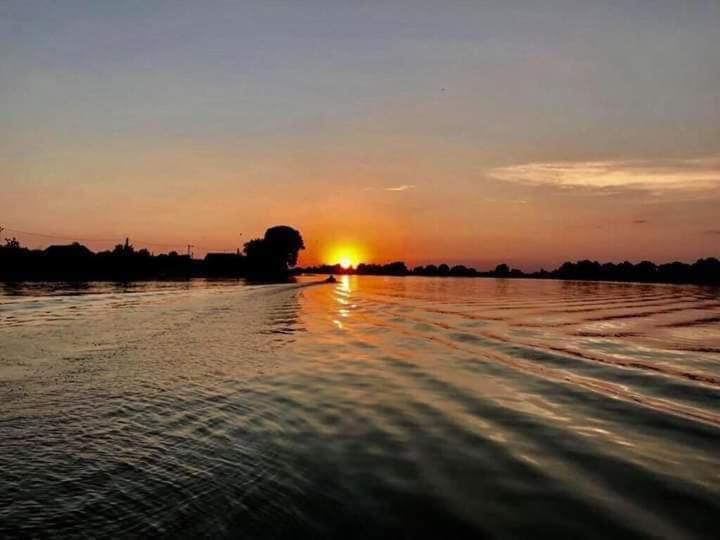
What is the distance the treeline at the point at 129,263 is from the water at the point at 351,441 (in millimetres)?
75497

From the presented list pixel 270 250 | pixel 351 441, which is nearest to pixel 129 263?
pixel 270 250

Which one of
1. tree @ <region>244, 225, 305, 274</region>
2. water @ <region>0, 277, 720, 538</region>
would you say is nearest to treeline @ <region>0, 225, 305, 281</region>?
tree @ <region>244, 225, 305, 274</region>

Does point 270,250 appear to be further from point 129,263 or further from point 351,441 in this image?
point 351,441

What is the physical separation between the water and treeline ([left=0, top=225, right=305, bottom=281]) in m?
75.5

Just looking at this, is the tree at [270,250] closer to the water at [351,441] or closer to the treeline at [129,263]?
the treeline at [129,263]

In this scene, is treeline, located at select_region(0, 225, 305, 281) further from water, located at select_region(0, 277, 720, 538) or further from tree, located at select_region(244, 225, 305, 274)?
water, located at select_region(0, 277, 720, 538)

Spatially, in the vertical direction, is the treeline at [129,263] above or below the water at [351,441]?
above

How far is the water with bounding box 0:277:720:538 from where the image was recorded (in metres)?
6.33

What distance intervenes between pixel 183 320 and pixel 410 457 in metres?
24.9

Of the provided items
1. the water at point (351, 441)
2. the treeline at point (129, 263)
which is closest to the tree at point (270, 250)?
the treeline at point (129, 263)

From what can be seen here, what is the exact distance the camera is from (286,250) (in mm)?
199250

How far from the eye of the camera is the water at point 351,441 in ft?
20.8

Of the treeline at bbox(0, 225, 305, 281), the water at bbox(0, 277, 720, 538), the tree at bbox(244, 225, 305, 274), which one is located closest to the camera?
the water at bbox(0, 277, 720, 538)

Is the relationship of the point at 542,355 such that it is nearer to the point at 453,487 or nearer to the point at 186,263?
the point at 453,487
